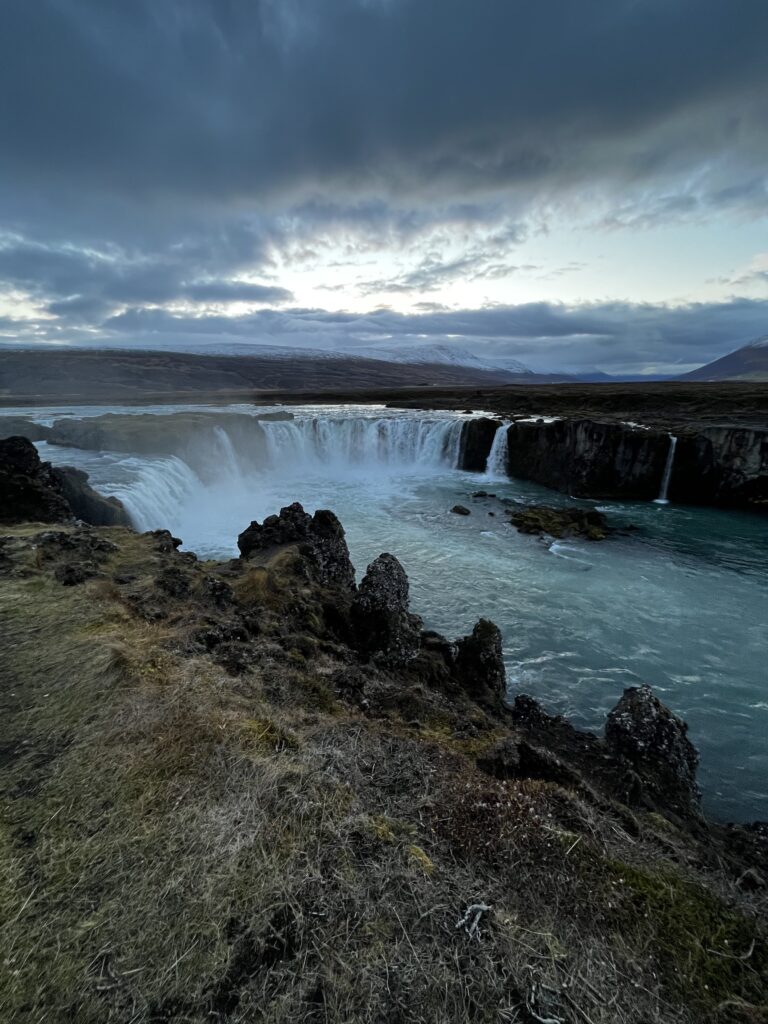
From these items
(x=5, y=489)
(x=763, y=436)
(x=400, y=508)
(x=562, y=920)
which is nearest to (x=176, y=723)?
(x=562, y=920)

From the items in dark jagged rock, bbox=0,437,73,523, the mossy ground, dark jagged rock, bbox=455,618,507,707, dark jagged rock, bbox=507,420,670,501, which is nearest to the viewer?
the mossy ground

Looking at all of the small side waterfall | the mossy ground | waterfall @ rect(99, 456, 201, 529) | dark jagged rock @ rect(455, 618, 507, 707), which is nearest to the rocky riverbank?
the mossy ground

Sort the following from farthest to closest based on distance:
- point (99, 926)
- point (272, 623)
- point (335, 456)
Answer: point (335, 456)
point (272, 623)
point (99, 926)

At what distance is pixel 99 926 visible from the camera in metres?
3.04

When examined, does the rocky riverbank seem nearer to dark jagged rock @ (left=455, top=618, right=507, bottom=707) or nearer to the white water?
dark jagged rock @ (left=455, top=618, right=507, bottom=707)

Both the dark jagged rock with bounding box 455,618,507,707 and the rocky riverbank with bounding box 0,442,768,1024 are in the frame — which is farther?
the dark jagged rock with bounding box 455,618,507,707

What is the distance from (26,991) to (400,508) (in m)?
23.4

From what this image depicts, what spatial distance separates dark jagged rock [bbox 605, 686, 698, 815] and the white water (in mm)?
1400

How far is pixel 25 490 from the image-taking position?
45.0 ft

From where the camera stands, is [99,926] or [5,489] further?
[5,489]

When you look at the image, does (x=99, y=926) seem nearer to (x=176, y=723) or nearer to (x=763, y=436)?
(x=176, y=723)

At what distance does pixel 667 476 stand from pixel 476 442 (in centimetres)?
1281

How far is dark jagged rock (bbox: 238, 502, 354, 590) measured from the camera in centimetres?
1213

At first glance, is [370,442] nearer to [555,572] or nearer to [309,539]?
[555,572]
